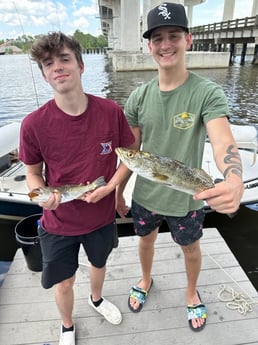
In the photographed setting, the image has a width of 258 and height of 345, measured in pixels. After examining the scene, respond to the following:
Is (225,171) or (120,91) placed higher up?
(225,171)

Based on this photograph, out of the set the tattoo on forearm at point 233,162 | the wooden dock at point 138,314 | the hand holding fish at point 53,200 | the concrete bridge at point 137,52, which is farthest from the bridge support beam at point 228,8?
the hand holding fish at point 53,200

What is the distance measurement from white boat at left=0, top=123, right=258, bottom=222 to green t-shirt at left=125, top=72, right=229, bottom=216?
265 centimetres

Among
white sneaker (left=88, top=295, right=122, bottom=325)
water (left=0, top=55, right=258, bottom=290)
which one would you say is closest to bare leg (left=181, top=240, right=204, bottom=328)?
white sneaker (left=88, top=295, right=122, bottom=325)

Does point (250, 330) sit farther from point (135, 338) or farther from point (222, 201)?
point (222, 201)

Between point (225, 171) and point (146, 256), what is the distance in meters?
1.61

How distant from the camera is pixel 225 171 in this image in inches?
71.3

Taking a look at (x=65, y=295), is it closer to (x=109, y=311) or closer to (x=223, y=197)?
(x=109, y=311)

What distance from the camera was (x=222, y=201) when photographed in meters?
1.52

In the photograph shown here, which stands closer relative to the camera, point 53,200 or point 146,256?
point 53,200

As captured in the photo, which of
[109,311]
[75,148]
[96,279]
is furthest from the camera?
[109,311]

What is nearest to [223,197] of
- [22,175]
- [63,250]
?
[63,250]

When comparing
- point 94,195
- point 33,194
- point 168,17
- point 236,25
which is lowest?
point 94,195

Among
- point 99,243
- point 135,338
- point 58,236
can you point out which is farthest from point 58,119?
point 135,338

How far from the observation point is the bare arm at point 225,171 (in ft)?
4.98
